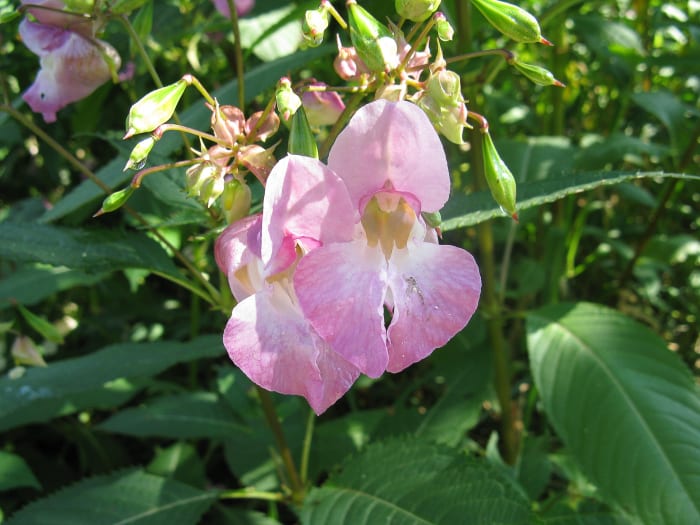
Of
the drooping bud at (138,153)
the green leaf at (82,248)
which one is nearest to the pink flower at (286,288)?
the drooping bud at (138,153)

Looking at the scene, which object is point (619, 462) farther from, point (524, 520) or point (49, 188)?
point (49, 188)

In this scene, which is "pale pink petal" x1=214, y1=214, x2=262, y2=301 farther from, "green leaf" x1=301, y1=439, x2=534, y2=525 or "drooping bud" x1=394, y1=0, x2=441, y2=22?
"green leaf" x1=301, y1=439, x2=534, y2=525

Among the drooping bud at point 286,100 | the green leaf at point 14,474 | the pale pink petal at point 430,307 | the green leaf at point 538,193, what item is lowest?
the green leaf at point 14,474

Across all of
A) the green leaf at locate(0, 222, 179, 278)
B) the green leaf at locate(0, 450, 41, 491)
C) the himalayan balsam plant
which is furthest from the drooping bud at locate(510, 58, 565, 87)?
the green leaf at locate(0, 450, 41, 491)

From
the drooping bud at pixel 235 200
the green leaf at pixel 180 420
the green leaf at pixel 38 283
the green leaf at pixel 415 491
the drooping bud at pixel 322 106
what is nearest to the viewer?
the drooping bud at pixel 235 200

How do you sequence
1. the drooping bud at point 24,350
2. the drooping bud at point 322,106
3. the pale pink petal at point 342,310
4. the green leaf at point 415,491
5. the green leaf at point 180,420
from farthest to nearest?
the green leaf at point 180,420, the drooping bud at point 24,350, the green leaf at point 415,491, the drooping bud at point 322,106, the pale pink petal at point 342,310

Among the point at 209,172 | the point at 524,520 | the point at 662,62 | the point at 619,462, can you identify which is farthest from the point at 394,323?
the point at 662,62

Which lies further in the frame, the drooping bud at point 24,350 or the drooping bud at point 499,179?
the drooping bud at point 24,350

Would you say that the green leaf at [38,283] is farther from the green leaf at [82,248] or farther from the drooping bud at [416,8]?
the drooping bud at [416,8]
